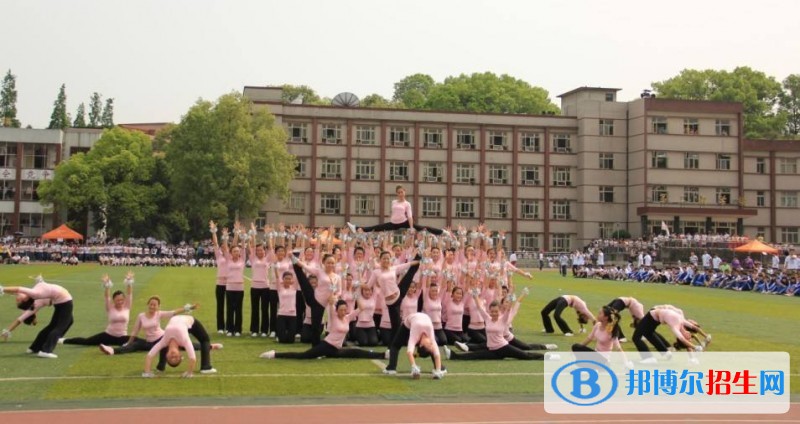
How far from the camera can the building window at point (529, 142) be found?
3120 inches

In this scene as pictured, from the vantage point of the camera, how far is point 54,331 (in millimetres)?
15078

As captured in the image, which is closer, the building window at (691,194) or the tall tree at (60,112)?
the building window at (691,194)

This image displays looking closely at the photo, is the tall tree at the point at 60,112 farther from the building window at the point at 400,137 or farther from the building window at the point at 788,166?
A: the building window at the point at 788,166

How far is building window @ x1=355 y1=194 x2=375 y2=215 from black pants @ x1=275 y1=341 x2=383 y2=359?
62015mm

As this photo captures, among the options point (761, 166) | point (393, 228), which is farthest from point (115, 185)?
point (761, 166)

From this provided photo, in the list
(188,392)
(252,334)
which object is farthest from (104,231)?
(188,392)

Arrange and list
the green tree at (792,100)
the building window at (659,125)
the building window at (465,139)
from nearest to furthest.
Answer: the building window at (659,125), the building window at (465,139), the green tree at (792,100)

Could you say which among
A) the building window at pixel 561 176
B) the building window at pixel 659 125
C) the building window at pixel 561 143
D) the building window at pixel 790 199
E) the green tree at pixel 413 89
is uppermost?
the green tree at pixel 413 89

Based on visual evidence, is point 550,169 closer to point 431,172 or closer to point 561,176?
point 561,176

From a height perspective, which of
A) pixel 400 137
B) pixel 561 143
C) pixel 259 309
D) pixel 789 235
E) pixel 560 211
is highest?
pixel 400 137

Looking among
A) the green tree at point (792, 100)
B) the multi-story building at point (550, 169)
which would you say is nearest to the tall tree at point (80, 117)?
the multi-story building at point (550, 169)

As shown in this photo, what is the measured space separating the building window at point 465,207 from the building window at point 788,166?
3111cm

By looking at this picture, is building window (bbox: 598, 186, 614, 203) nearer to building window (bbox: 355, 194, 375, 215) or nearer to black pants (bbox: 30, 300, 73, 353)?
building window (bbox: 355, 194, 375, 215)

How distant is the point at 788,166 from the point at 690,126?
12.3 meters
